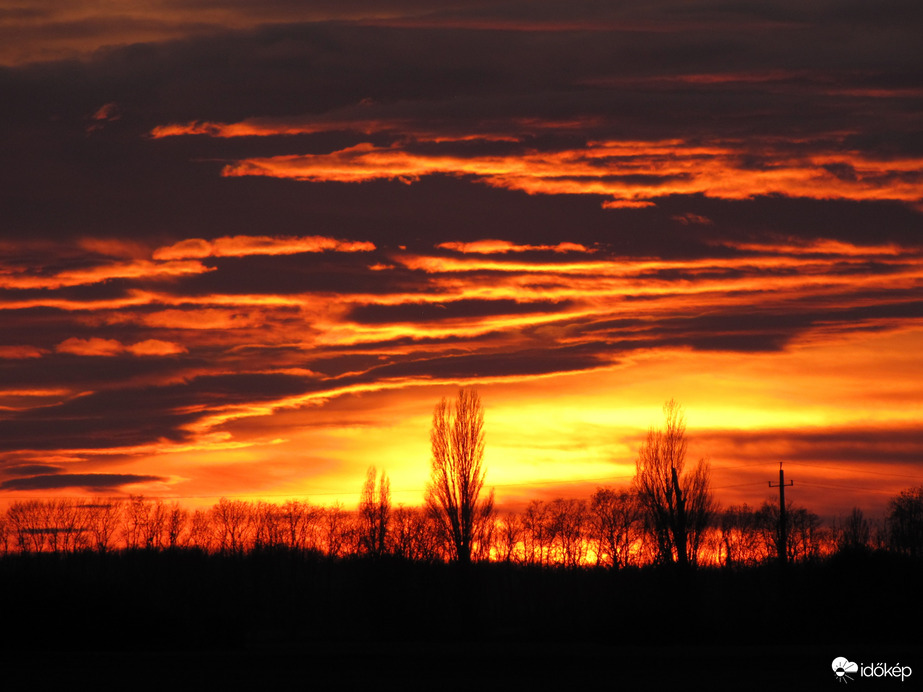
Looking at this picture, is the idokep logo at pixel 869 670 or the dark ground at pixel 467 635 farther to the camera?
the dark ground at pixel 467 635

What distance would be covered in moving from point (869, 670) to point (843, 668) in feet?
2.58

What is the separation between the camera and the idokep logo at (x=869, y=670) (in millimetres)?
33469

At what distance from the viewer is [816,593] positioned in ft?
165

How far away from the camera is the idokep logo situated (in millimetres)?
33469

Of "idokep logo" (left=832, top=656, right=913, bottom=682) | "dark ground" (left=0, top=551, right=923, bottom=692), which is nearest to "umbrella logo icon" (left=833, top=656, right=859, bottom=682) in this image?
"idokep logo" (left=832, top=656, right=913, bottom=682)

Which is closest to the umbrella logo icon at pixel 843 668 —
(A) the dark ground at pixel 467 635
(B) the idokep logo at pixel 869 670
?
(B) the idokep logo at pixel 869 670

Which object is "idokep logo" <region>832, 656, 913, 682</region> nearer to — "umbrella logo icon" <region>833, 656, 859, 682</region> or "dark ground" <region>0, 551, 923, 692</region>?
"umbrella logo icon" <region>833, 656, 859, 682</region>

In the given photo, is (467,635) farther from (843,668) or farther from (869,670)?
(869,670)

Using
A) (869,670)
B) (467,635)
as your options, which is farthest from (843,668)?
(467,635)

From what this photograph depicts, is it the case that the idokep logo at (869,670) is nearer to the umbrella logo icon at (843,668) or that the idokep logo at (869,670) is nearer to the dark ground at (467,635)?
the umbrella logo icon at (843,668)

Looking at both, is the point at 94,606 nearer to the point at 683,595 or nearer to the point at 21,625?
the point at 21,625

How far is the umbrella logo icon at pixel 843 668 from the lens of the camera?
33531 millimetres

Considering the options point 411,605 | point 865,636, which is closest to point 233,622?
point 411,605

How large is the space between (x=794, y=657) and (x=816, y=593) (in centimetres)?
956
